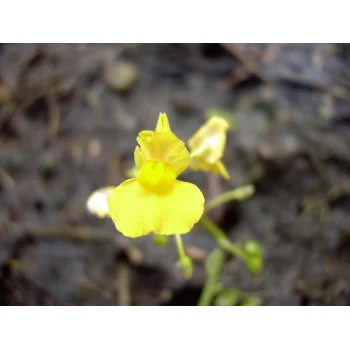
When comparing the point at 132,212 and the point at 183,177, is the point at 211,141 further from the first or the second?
the point at 183,177

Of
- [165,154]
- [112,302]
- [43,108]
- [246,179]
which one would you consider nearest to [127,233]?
[165,154]

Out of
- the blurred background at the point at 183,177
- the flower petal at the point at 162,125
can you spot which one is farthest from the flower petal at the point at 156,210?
the blurred background at the point at 183,177

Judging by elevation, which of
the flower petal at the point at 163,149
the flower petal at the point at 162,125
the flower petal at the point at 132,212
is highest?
the flower petal at the point at 162,125

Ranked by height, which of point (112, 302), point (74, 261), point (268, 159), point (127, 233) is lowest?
point (112, 302)

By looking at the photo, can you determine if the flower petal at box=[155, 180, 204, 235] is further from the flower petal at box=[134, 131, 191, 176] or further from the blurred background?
the blurred background

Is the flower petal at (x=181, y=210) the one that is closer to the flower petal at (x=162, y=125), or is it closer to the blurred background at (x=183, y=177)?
the flower petal at (x=162, y=125)

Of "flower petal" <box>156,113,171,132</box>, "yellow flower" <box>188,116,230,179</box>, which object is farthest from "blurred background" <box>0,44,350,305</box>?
"flower petal" <box>156,113,171,132</box>

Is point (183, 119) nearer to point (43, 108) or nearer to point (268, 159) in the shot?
point (268, 159)
